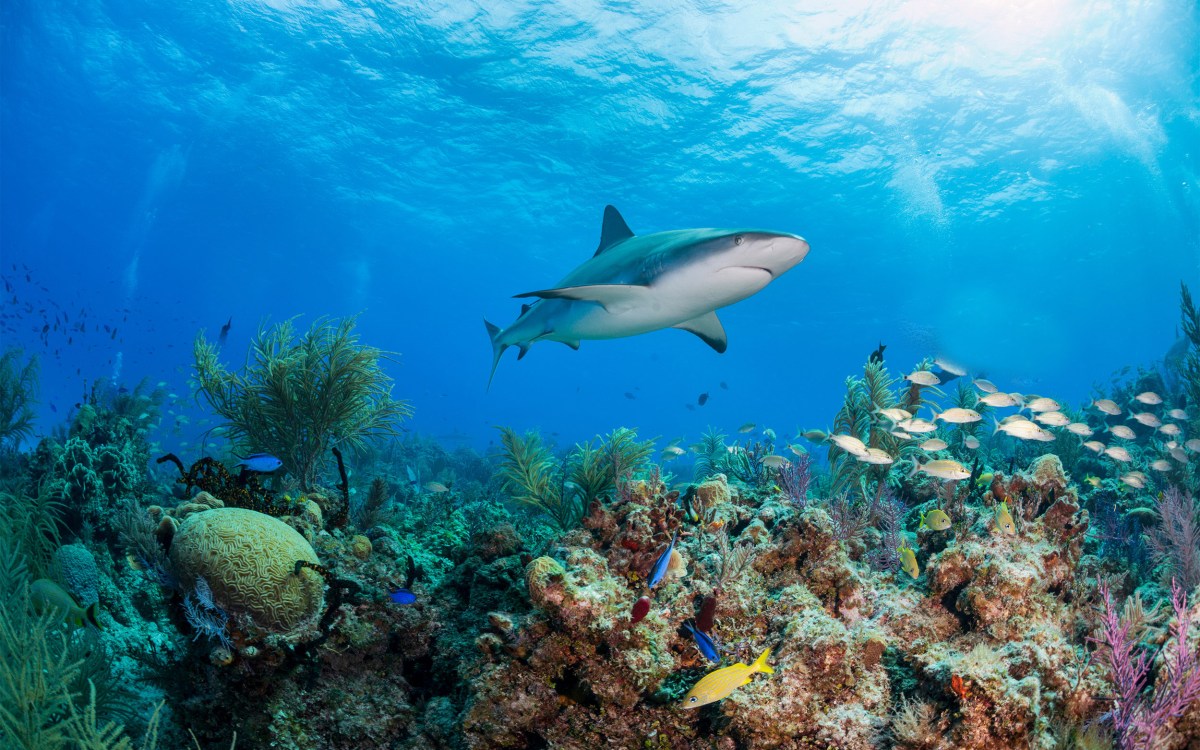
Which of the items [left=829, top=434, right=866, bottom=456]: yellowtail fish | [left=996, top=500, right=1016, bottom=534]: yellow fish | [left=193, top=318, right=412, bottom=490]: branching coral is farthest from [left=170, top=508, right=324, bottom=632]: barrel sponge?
[left=829, top=434, right=866, bottom=456]: yellowtail fish

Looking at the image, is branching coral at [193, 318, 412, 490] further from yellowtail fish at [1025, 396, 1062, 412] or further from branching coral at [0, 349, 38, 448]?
yellowtail fish at [1025, 396, 1062, 412]

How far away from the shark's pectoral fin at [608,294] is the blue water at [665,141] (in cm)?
900

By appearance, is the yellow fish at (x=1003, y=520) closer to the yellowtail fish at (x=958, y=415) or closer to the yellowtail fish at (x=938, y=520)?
the yellowtail fish at (x=938, y=520)

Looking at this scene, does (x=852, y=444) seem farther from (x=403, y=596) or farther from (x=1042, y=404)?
(x=403, y=596)

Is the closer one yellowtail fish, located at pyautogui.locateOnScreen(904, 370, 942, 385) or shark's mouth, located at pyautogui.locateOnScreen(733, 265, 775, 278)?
shark's mouth, located at pyautogui.locateOnScreen(733, 265, 775, 278)

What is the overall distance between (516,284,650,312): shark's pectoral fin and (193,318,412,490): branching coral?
3.52 metres

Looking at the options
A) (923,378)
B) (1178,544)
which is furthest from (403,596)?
(1178,544)

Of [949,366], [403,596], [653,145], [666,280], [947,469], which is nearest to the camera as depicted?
[403,596]

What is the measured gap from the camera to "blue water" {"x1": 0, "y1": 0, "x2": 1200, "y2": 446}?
22.2 meters

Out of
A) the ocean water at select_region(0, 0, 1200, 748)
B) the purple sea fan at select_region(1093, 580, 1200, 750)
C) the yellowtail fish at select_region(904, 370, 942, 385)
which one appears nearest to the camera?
the purple sea fan at select_region(1093, 580, 1200, 750)

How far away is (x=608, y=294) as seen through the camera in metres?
4.96

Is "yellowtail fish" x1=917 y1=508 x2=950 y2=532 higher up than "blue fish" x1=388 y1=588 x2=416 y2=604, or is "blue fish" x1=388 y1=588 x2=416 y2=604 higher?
"yellowtail fish" x1=917 y1=508 x2=950 y2=532

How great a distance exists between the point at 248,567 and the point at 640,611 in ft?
8.56

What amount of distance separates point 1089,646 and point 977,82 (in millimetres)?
28616
